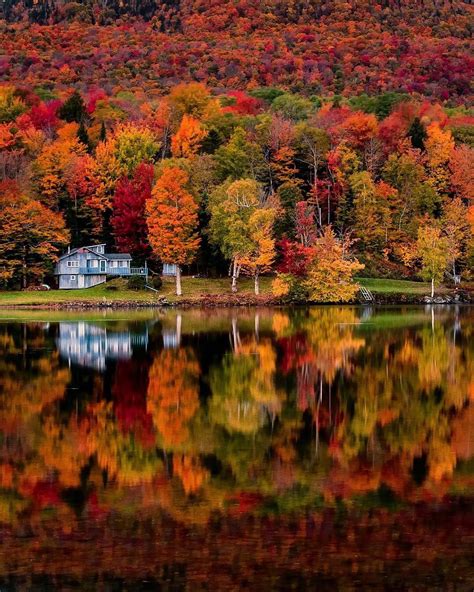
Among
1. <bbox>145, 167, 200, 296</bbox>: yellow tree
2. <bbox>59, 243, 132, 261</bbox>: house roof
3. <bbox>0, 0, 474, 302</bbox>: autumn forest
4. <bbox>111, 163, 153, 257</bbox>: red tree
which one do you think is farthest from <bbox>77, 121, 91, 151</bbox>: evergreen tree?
<bbox>145, 167, 200, 296</bbox>: yellow tree

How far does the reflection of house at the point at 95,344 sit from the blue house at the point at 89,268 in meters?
33.3

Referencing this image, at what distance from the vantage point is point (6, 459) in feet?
73.1

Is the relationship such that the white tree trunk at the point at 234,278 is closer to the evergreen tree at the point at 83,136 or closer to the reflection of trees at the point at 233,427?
the evergreen tree at the point at 83,136

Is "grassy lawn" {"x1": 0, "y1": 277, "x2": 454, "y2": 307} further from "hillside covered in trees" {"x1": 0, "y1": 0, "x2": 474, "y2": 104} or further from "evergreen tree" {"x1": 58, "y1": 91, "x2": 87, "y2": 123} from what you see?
"hillside covered in trees" {"x1": 0, "y1": 0, "x2": 474, "y2": 104}

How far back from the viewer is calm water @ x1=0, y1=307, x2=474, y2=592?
1523 centimetres

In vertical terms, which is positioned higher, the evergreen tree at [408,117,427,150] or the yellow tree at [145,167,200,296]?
the evergreen tree at [408,117,427,150]

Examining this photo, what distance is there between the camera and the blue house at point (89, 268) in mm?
93375

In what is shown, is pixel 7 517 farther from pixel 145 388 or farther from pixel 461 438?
pixel 145 388

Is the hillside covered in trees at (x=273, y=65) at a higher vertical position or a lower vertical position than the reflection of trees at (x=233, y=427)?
higher

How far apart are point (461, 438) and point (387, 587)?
10697 millimetres

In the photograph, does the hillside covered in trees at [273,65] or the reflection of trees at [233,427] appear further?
the hillside covered in trees at [273,65]

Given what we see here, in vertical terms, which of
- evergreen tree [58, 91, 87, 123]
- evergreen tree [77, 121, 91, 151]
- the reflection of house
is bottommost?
the reflection of house

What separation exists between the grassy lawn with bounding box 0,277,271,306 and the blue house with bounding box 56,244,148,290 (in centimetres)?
194

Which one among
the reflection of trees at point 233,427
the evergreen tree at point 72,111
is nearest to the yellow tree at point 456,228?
the evergreen tree at point 72,111
